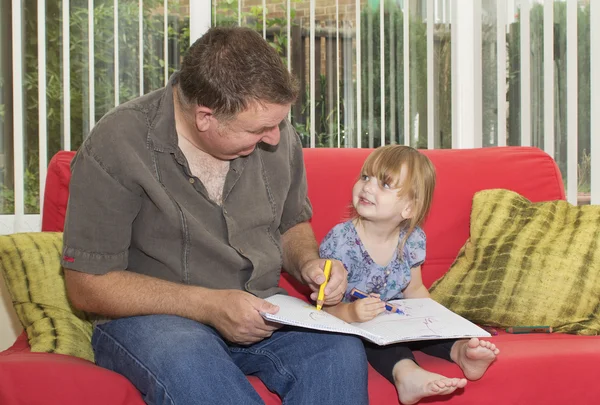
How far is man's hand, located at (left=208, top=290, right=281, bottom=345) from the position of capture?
1.26 m

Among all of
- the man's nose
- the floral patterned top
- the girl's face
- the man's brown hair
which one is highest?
the man's brown hair

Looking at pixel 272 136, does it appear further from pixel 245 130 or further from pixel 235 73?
pixel 235 73

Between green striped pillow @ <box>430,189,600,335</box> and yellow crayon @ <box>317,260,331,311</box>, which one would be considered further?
green striped pillow @ <box>430,189,600,335</box>

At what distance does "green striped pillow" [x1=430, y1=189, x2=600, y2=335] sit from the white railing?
1098 millimetres

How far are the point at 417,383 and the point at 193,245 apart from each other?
1.76ft

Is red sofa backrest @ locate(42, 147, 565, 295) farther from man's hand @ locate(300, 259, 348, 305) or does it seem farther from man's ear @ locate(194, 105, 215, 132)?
man's ear @ locate(194, 105, 215, 132)

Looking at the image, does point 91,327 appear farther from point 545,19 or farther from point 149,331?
point 545,19

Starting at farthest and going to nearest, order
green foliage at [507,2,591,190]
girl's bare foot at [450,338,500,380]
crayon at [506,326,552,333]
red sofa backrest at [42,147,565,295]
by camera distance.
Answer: green foliage at [507,2,591,190]
red sofa backrest at [42,147,565,295]
crayon at [506,326,552,333]
girl's bare foot at [450,338,500,380]

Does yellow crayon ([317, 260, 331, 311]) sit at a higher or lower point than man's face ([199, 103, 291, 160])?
lower

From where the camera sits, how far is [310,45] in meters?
3.12

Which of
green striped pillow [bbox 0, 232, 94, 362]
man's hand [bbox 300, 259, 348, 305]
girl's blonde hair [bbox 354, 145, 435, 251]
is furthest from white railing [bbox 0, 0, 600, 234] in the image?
man's hand [bbox 300, 259, 348, 305]

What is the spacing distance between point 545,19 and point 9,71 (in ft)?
7.21

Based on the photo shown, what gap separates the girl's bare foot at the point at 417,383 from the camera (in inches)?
54.9

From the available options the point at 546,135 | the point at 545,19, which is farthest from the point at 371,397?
the point at 545,19
